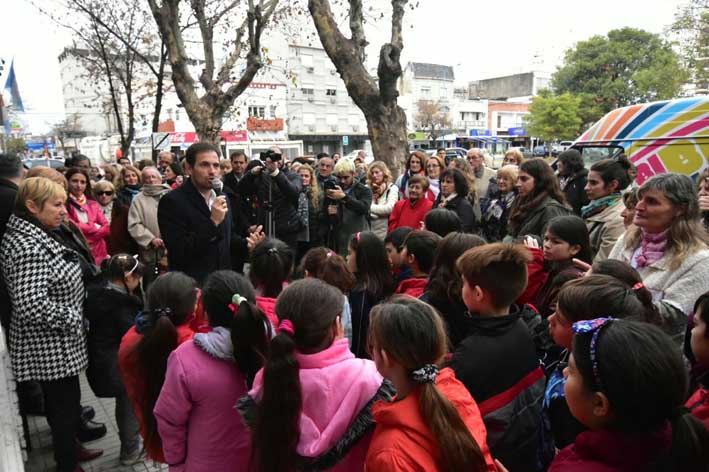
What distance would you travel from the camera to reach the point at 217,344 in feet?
6.50

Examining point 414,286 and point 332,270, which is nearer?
point 414,286

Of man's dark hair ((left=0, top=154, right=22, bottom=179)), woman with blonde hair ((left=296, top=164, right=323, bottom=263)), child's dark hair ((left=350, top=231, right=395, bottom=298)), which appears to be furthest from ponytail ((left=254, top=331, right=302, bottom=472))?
woman with blonde hair ((left=296, top=164, right=323, bottom=263))

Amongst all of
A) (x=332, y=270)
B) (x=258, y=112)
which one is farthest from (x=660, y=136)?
(x=258, y=112)

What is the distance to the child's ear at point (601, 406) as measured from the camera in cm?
124

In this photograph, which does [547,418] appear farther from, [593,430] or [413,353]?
[413,353]

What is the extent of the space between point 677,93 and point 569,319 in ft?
112

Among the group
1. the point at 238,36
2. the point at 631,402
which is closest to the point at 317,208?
the point at 631,402

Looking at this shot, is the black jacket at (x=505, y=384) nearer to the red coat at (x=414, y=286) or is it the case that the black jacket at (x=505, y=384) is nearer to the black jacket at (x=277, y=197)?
the red coat at (x=414, y=286)

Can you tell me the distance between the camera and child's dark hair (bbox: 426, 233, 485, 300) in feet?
8.02

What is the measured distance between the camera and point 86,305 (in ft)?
9.91

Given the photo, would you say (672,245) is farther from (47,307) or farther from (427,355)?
(47,307)

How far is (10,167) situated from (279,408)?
10.2 feet

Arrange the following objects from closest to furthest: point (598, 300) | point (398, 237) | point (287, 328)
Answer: point (287, 328) → point (598, 300) → point (398, 237)

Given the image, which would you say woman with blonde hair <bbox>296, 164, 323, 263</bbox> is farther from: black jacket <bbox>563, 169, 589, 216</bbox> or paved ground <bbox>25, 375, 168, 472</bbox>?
black jacket <bbox>563, 169, 589, 216</bbox>
